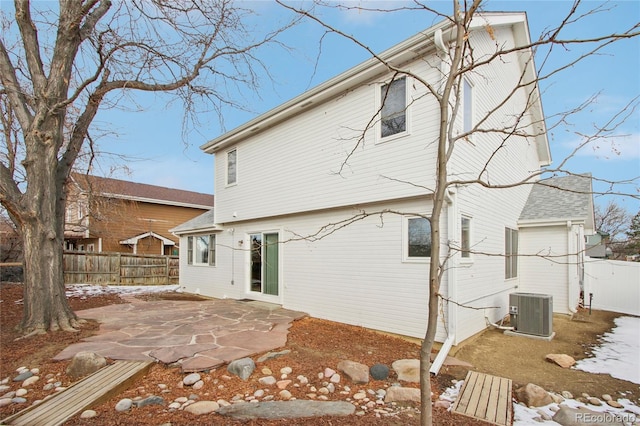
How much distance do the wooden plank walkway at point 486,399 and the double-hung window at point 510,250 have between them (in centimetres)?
474

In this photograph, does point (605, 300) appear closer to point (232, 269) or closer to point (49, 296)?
point (232, 269)

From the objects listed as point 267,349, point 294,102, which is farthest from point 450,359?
point 294,102

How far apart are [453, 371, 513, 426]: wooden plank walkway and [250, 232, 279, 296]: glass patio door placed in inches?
236

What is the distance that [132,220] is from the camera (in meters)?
20.4

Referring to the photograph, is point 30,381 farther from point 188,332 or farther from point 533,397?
point 533,397

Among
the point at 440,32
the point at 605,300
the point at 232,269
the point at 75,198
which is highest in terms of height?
the point at 440,32

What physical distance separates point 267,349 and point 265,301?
14.5 feet

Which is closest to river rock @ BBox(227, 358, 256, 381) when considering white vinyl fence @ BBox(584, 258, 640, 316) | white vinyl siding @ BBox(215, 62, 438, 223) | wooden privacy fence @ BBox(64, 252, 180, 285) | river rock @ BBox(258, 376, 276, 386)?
river rock @ BBox(258, 376, 276, 386)

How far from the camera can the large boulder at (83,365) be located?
421 centimetres

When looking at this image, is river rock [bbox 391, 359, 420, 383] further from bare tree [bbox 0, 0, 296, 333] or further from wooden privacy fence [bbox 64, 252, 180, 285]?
wooden privacy fence [bbox 64, 252, 180, 285]

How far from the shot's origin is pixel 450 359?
5.18 meters

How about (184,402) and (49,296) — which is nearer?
(184,402)

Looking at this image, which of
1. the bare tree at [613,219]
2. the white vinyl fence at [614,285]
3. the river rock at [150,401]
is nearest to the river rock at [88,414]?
the river rock at [150,401]

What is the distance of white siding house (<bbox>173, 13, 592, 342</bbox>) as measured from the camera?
6005mm
